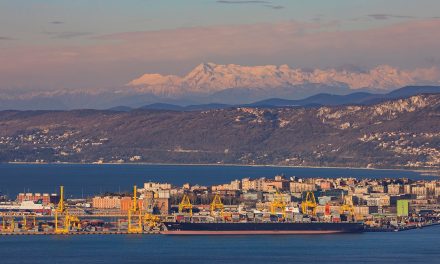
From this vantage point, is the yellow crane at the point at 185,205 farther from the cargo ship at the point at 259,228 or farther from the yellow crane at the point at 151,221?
the cargo ship at the point at 259,228

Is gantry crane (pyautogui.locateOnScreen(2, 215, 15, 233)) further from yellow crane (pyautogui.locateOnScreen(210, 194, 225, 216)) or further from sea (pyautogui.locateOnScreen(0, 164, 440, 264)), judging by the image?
yellow crane (pyautogui.locateOnScreen(210, 194, 225, 216))

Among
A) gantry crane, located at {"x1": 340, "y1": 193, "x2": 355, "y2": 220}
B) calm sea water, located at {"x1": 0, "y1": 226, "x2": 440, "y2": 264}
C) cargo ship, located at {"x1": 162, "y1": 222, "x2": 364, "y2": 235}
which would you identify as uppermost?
gantry crane, located at {"x1": 340, "y1": 193, "x2": 355, "y2": 220}

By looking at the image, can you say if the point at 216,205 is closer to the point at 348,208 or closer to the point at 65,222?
the point at 348,208

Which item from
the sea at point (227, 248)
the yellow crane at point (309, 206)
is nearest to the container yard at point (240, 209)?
the yellow crane at point (309, 206)

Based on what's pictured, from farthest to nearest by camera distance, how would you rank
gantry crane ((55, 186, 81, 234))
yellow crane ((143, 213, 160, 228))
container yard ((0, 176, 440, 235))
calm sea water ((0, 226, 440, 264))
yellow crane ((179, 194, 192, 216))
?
yellow crane ((179, 194, 192, 216)) < yellow crane ((143, 213, 160, 228)) < container yard ((0, 176, 440, 235)) < gantry crane ((55, 186, 81, 234)) < calm sea water ((0, 226, 440, 264))

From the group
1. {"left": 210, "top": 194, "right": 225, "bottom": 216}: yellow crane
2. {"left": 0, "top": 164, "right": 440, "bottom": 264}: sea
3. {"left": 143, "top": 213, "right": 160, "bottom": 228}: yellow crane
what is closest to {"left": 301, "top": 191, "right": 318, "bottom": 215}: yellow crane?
{"left": 210, "top": 194, "right": 225, "bottom": 216}: yellow crane
